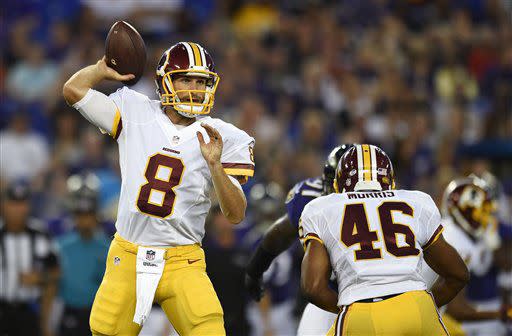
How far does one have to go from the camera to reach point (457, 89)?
1195 centimetres

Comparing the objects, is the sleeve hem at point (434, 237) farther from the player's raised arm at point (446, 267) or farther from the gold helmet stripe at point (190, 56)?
the gold helmet stripe at point (190, 56)

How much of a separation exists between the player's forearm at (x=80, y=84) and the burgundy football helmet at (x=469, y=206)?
307cm

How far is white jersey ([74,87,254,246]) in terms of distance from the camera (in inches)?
177

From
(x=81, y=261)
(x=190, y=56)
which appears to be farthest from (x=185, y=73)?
(x=81, y=261)

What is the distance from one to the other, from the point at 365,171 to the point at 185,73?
1011mm

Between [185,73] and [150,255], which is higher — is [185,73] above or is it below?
above

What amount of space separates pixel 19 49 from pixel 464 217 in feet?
21.4

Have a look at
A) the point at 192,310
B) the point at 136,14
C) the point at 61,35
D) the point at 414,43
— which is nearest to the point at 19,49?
the point at 61,35

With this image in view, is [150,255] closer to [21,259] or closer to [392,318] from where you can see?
[392,318]

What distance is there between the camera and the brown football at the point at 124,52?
15.1 ft

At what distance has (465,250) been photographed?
6344mm

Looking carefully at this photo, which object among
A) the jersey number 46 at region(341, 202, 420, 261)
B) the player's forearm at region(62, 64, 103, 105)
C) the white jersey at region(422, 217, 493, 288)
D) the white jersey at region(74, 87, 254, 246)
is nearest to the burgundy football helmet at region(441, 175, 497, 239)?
the white jersey at region(422, 217, 493, 288)

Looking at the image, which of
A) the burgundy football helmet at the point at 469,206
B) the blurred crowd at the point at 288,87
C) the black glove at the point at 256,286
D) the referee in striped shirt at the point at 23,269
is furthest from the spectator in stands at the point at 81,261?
the burgundy football helmet at the point at 469,206

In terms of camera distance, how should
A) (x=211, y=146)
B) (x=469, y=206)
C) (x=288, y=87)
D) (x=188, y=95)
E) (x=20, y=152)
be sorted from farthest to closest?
1. (x=288, y=87)
2. (x=20, y=152)
3. (x=469, y=206)
4. (x=188, y=95)
5. (x=211, y=146)
